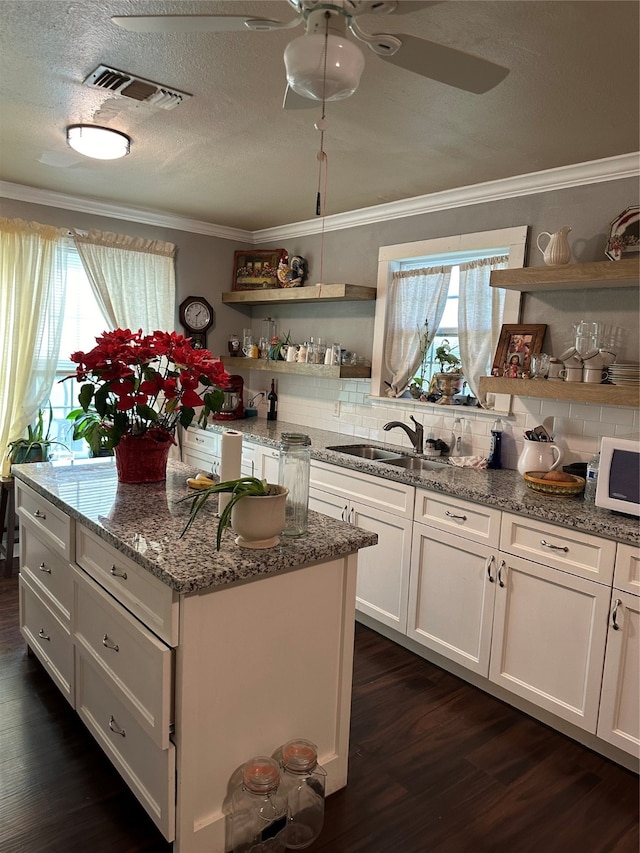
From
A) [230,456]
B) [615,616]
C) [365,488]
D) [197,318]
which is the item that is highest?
[197,318]

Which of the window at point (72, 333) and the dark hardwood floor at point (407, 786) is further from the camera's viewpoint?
the window at point (72, 333)

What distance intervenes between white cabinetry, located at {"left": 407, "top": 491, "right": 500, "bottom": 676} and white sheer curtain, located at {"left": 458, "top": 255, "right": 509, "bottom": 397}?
38.1 inches

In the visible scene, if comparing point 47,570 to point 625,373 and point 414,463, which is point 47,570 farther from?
point 625,373

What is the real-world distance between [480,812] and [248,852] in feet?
2.63

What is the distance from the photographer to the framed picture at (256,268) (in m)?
4.71

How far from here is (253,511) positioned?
1.69m

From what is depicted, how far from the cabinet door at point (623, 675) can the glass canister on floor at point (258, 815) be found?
1.26 metres

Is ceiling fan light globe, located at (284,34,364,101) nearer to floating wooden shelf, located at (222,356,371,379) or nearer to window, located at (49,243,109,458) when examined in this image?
floating wooden shelf, located at (222,356,371,379)

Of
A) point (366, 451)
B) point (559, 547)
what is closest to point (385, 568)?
point (366, 451)

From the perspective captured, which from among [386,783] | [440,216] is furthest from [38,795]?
[440,216]

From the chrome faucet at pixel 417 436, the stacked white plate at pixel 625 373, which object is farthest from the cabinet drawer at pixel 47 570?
the stacked white plate at pixel 625 373

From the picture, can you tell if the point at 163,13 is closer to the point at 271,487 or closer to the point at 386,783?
the point at 271,487

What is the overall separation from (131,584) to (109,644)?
0.89 ft

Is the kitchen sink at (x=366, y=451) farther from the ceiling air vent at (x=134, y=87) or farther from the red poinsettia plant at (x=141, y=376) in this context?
the ceiling air vent at (x=134, y=87)
